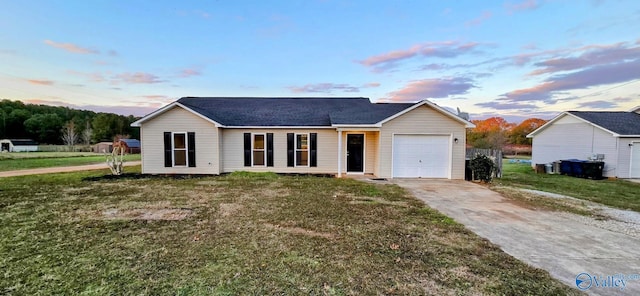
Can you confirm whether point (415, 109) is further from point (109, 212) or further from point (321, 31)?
point (109, 212)

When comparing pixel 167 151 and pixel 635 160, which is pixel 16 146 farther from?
pixel 635 160

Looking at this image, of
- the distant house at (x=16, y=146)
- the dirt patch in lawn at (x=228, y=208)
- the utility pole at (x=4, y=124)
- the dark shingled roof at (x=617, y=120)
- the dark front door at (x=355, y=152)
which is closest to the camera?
the dirt patch in lawn at (x=228, y=208)

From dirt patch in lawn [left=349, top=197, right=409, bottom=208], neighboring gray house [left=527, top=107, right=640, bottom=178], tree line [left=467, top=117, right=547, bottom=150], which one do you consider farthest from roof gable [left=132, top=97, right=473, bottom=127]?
tree line [left=467, top=117, right=547, bottom=150]

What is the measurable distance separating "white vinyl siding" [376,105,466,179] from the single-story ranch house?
0.04 metres

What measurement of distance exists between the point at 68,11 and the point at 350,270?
56.0ft

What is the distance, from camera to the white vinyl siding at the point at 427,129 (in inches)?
470

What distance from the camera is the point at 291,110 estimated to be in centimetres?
1530

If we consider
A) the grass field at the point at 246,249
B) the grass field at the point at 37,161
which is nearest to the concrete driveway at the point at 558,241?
the grass field at the point at 246,249

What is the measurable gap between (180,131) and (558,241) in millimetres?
13758

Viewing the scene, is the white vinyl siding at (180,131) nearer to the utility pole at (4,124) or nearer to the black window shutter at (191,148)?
the black window shutter at (191,148)

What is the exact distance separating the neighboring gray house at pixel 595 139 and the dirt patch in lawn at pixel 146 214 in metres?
20.3

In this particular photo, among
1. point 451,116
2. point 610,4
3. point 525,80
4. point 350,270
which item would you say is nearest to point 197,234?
point 350,270

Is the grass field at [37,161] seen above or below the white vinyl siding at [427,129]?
below

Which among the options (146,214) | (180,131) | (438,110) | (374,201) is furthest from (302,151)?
(146,214)
